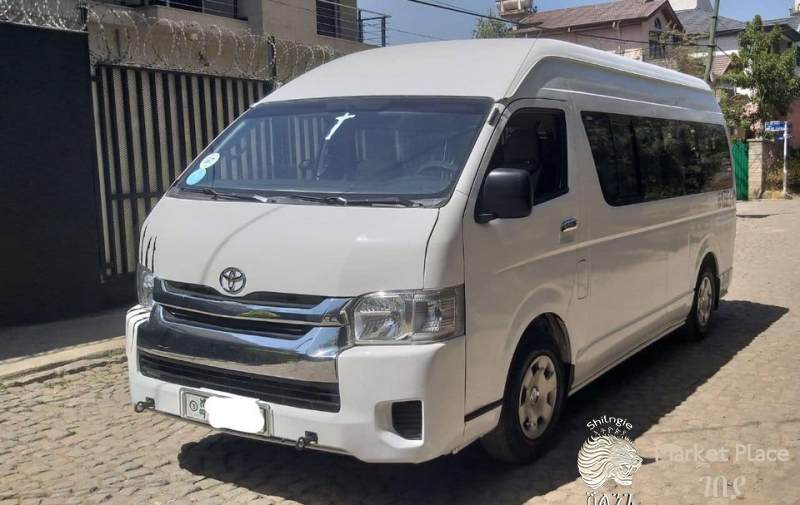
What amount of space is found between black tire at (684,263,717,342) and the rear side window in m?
0.81

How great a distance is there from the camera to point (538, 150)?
4.71 meters

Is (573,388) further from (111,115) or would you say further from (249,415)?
(111,115)

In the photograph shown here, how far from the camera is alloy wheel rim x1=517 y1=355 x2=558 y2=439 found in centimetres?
445

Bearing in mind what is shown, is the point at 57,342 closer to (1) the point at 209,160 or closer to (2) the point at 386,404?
(1) the point at 209,160

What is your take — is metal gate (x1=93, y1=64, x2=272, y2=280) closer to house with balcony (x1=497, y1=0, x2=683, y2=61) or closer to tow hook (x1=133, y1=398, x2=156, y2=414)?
tow hook (x1=133, y1=398, x2=156, y2=414)

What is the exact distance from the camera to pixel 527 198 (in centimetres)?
408

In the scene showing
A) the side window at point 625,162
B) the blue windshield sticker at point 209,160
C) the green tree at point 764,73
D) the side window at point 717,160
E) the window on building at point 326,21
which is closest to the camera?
the blue windshield sticker at point 209,160

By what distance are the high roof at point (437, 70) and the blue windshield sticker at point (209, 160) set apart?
0.51m

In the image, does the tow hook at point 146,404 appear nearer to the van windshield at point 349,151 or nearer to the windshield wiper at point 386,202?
the van windshield at point 349,151

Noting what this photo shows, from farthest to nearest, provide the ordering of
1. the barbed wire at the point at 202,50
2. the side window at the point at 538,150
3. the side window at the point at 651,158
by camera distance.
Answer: the barbed wire at the point at 202,50 < the side window at the point at 651,158 < the side window at the point at 538,150

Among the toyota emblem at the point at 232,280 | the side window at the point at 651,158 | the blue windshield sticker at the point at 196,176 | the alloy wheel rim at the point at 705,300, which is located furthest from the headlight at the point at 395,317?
the alloy wheel rim at the point at 705,300

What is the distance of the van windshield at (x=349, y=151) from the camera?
166 inches

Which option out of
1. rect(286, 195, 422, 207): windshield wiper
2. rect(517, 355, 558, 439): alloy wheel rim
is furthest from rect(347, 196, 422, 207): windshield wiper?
rect(517, 355, 558, 439): alloy wheel rim

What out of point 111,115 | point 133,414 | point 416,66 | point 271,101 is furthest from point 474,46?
point 111,115
